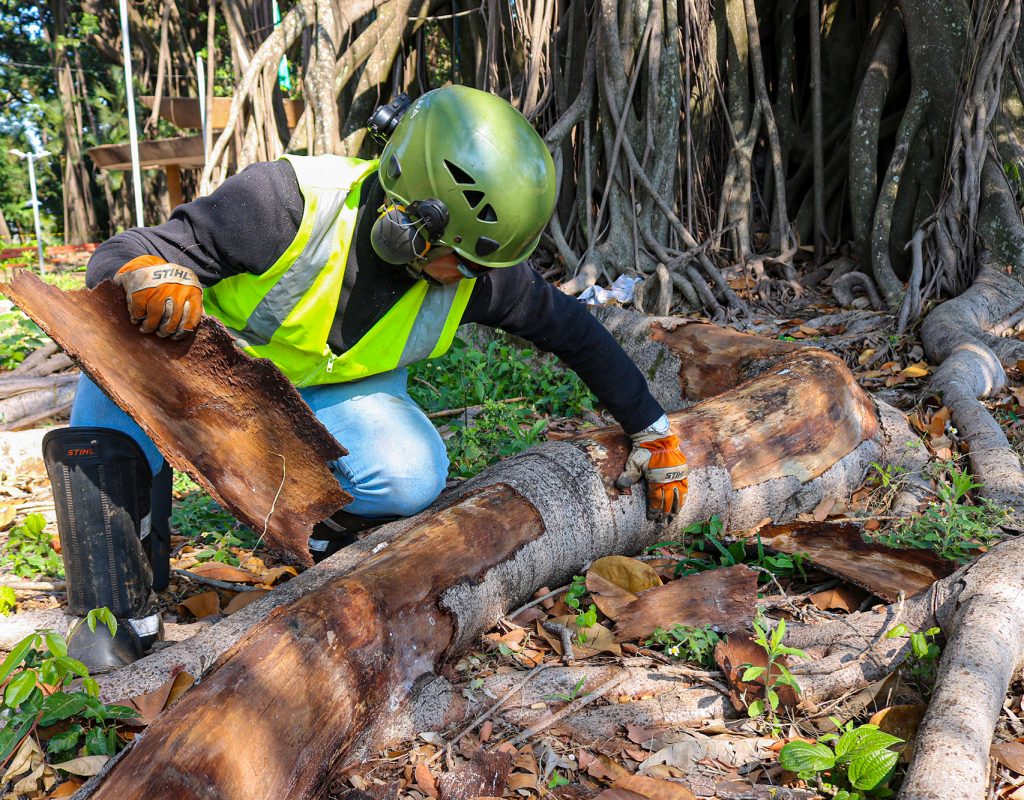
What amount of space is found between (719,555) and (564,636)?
2.09 ft

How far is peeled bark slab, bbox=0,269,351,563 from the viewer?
1.82m

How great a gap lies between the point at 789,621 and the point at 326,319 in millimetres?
1472

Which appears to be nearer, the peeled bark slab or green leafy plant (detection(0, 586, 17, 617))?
the peeled bark slab

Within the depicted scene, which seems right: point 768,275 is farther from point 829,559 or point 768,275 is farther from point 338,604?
point 338,604

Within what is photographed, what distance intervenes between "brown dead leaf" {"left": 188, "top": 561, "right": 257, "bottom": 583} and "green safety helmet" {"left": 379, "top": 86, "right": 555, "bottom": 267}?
1.18m

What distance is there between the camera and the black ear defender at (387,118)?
234 cm

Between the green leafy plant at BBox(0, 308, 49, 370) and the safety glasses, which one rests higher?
the safety glasses

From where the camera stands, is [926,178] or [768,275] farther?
[768,275]

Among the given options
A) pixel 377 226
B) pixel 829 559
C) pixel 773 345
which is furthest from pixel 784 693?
pixel 773 345

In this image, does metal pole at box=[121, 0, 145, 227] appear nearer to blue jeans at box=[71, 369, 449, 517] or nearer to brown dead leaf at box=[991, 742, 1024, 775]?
blue jeans at box=[71, 369, 449, 517]

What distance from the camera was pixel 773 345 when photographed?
3.27m

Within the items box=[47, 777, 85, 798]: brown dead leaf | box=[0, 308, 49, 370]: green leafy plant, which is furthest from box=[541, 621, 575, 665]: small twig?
box=[0, 308, 49, 370]: green leafy plant

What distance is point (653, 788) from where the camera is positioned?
1577 millimetres

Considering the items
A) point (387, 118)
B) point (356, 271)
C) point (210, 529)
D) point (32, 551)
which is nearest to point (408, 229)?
point (356, 271)
